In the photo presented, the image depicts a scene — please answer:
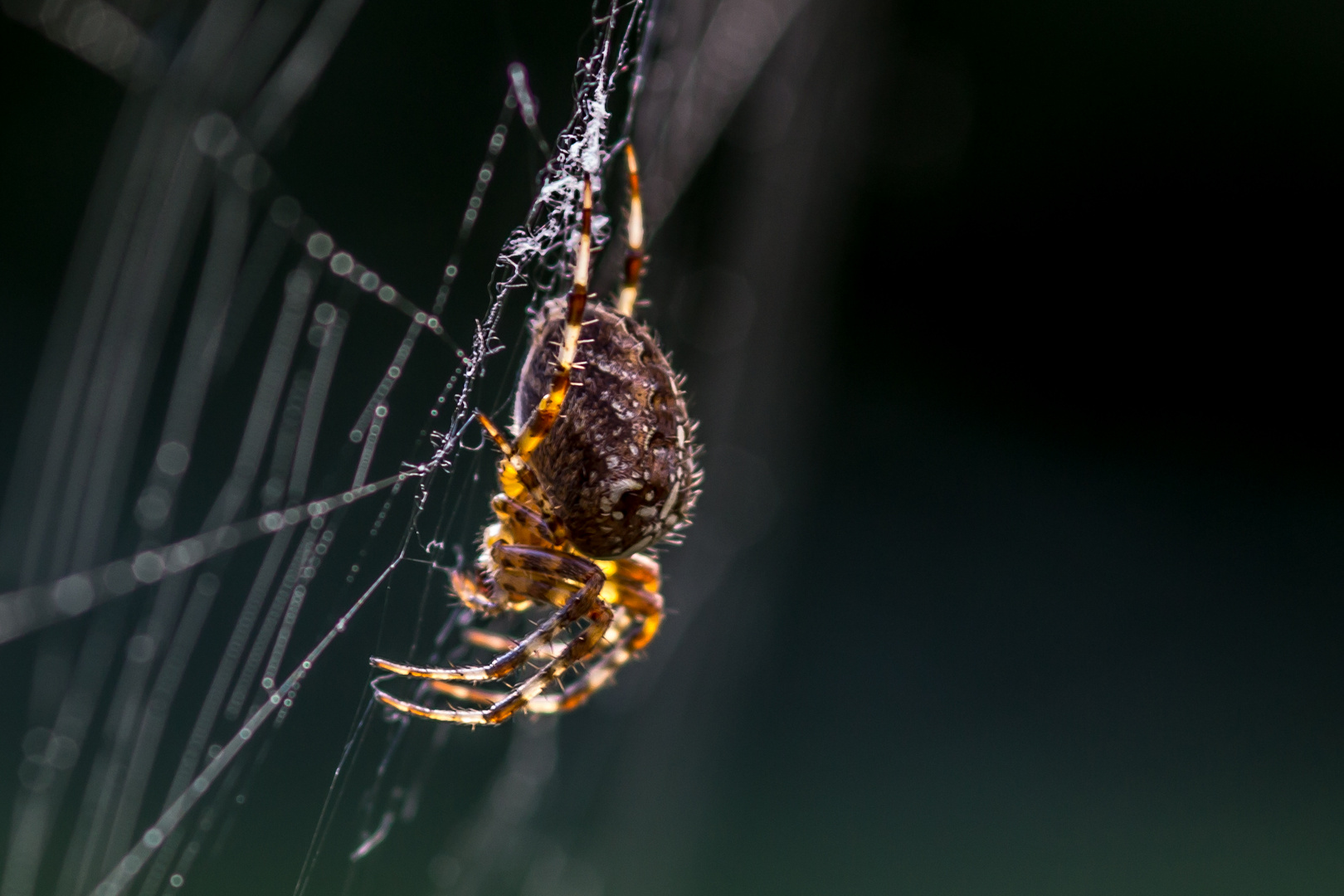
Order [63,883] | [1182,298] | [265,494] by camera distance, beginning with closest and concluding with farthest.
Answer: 1. [265,494]
2. [63,883]
3. [1182,298]

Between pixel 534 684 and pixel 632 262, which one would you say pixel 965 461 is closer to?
pixel 632 262

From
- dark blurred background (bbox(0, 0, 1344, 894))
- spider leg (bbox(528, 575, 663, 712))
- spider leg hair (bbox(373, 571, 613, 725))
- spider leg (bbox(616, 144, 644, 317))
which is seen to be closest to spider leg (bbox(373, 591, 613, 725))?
spider leg hair (bbox(373, 571, 613, 725))

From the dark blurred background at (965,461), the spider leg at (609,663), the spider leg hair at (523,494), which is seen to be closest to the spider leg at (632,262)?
the spider leg hair at (523,494)

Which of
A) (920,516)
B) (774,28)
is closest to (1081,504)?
(920,516)

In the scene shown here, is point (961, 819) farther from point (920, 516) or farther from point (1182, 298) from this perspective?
point (1182, 298)

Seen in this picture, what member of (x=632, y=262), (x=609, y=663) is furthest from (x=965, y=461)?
(x=632, y=262)

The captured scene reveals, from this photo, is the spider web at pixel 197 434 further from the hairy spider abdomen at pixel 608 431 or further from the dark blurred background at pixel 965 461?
the dark blurred background at pixel 965 461
